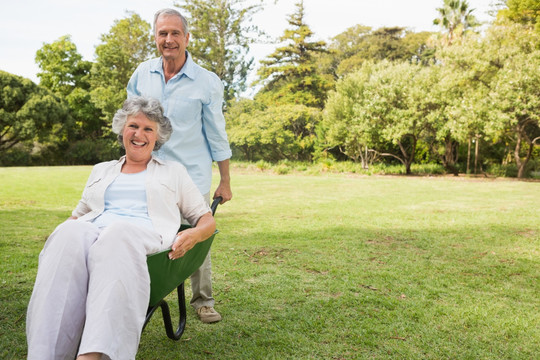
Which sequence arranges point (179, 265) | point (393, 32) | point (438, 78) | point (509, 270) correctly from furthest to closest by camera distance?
point (393, 32)
point (438, 78)
point (509, 270)
point (179, 265)

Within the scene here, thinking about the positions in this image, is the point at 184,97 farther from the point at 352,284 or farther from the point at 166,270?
the point at 352,284

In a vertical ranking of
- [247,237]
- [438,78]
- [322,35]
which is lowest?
[247,237]

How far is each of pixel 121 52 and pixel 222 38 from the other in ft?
23.3

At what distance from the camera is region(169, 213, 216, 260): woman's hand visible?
1814mm

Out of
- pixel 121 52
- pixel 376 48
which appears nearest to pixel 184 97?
pixel 121 52

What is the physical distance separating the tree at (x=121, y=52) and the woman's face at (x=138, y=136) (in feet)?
84.2

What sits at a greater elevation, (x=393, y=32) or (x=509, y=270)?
(x=393, y=32)

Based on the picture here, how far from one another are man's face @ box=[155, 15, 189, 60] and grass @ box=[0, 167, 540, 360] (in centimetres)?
163

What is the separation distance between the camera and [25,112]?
70.8 feet

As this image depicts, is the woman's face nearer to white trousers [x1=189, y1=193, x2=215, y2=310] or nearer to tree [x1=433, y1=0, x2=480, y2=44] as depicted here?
white trousers [x1=189, y1=193, x2=215, y2=310]

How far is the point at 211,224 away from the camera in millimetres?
2113

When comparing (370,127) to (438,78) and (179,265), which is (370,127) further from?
(179,265)

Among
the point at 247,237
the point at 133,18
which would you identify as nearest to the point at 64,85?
the point at 133,18

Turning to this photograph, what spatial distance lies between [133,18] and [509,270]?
28431 mm
